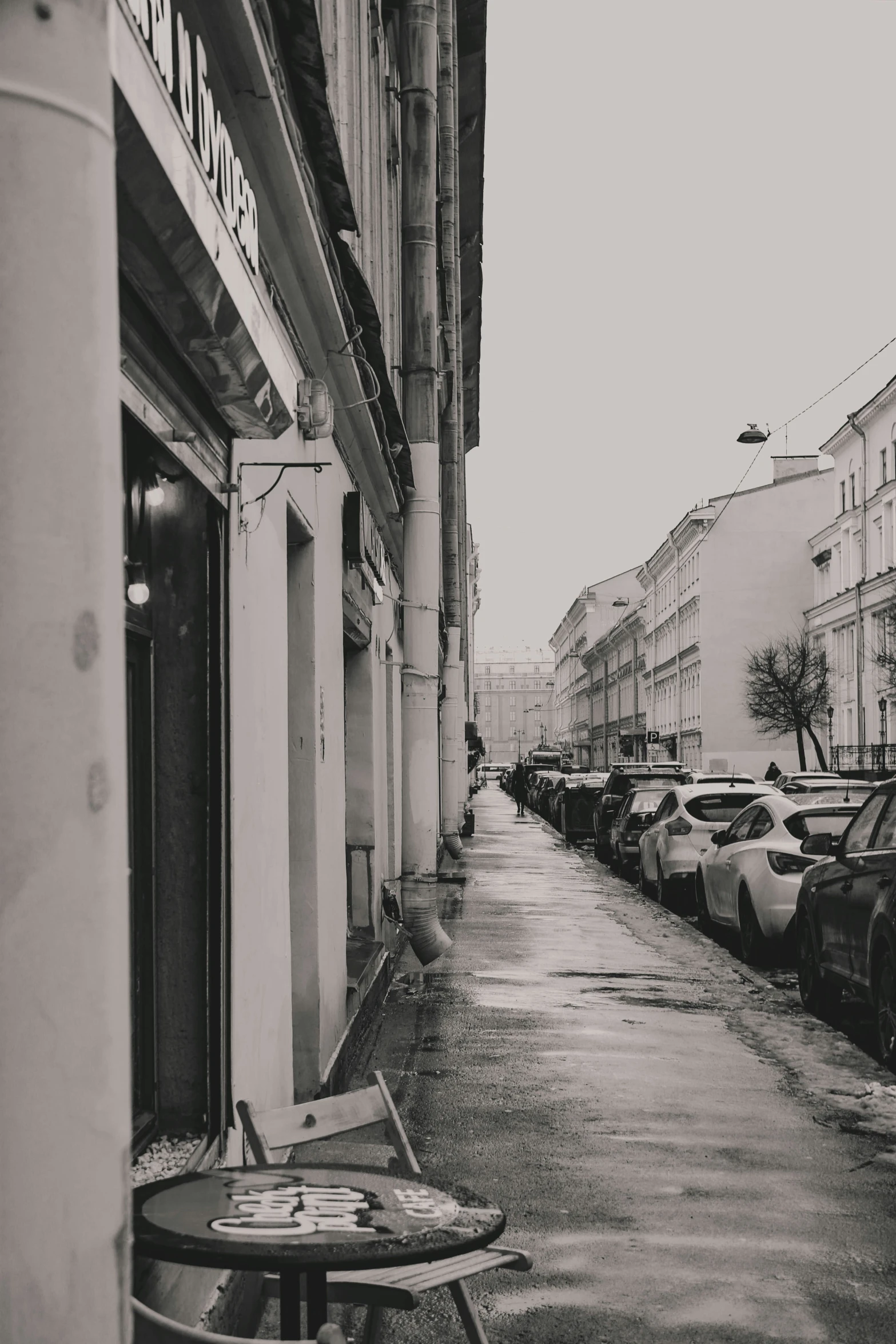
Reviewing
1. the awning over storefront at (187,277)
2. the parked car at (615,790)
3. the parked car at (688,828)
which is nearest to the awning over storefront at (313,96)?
the awning over storefront at (187,277)

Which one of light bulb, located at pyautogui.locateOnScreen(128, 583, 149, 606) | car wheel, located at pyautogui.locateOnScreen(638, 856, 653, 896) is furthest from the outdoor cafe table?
car wheel, located at pyautogui.locateOnScreen(638, 856, 653, 896)

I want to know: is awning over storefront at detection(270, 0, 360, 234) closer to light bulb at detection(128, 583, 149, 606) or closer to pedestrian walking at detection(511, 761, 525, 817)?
light bulb at detection(128, 583, 149, 606)

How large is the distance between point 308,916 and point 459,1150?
129 centimetres

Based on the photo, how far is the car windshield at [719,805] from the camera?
18.4 m

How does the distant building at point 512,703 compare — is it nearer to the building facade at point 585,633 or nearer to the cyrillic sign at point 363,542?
the building facade at point 585,633

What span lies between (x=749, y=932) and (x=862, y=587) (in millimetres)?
47105

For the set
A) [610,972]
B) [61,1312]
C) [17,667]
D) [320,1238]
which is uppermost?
[17,667]

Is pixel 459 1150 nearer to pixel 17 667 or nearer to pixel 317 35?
pixel 317 35

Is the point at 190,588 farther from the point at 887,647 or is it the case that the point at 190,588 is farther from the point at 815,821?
the point at 887,647

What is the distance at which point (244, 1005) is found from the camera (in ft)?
16.4

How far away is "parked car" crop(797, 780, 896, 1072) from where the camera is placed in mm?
8102

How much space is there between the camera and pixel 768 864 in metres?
12.6

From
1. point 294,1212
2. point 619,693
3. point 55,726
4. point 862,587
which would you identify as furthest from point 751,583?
point 55,726

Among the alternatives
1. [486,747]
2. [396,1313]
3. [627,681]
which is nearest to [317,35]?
[396,1313]
